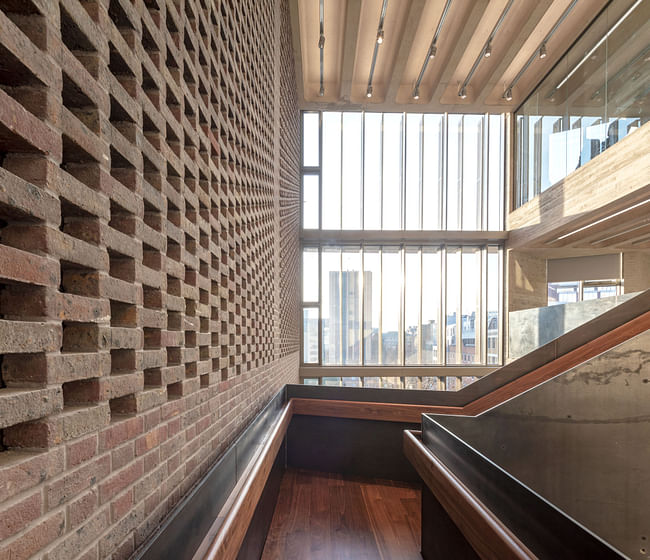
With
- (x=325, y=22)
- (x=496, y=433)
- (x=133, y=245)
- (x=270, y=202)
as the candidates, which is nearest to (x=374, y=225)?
(x=325, y=22)

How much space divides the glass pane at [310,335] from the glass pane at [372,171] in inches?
82.5

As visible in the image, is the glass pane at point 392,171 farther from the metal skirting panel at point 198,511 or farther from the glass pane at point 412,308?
the metal skirting panel at point 198,511

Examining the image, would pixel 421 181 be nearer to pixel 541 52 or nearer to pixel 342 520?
pixel 541 52

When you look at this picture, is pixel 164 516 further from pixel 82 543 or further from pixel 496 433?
pixel 496 433

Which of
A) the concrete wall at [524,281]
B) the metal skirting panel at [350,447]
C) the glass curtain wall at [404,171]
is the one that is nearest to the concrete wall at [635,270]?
the concrete wall at [524,281]

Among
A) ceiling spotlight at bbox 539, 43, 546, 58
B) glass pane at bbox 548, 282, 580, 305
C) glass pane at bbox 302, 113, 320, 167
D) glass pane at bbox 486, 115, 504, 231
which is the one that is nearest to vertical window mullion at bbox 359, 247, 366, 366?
glass pane at bbox 302, 113, 320, 167

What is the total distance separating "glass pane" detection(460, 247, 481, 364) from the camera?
310 inches

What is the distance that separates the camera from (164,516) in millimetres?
979

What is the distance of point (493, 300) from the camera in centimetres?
788

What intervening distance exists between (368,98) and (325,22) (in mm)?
1696

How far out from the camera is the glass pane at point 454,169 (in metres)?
7.93

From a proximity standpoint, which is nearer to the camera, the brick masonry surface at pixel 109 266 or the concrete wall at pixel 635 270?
the brick masonry surface at pixel 109 266

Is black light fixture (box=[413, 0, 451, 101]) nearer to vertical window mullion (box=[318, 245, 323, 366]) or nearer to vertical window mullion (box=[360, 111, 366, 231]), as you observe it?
vertical window mullion (box=[360, 111, 366, 231])

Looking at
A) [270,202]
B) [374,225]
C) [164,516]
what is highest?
[374,225]
